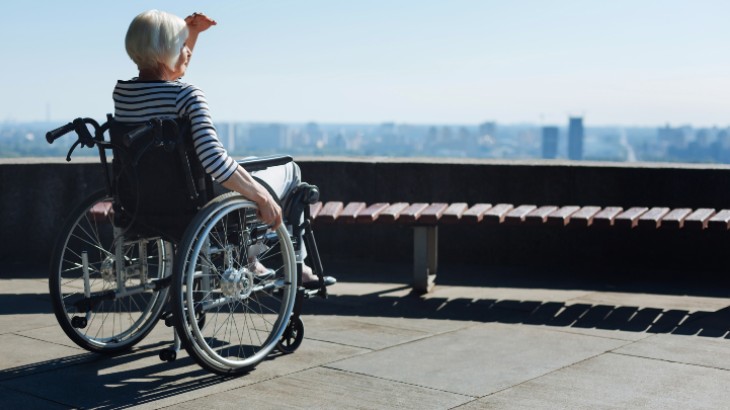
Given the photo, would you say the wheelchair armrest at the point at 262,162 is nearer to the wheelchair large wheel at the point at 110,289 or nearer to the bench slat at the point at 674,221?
the wheelchair large wheel at the point at 110,289

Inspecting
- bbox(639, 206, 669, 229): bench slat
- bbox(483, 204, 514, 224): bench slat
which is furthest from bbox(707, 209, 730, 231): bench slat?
bbox(483, 204, 514, 224): bench slat

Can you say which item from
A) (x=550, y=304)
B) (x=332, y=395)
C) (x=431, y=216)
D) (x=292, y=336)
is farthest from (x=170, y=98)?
(x=550, y=304)

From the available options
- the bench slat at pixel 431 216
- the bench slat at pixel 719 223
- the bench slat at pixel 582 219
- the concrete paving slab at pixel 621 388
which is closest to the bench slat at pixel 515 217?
the bench slat at pixel 582 219

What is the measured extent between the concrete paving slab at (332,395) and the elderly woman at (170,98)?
0.70 m

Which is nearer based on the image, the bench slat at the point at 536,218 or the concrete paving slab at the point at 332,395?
the concrete paving slab at the point at 332,395

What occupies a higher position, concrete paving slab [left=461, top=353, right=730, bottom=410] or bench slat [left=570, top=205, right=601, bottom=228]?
bench slat [left=570, top=205, right=601, bottom=228]

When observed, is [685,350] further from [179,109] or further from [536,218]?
[179,109]

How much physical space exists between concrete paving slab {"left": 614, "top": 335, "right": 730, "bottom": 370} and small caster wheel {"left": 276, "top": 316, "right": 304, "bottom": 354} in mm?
1469

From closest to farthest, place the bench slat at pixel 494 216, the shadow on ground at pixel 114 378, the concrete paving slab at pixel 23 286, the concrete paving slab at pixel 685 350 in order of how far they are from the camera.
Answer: the shadow on ground at pixel 114 378 < the concrete paving slab at pixel 685 350 < the bench slat at pixel 494 216 < the concrete paving slab at pixel 23 286

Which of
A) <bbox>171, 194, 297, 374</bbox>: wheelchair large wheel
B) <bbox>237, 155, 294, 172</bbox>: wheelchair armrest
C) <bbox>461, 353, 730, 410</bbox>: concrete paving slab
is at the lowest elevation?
<bbox>461, 353, 730, 410</bbox>: concrete paving slab

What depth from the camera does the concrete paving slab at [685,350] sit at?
189 inches

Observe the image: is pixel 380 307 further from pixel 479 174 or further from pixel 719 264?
pixel 719 264

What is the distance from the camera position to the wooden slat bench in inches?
257

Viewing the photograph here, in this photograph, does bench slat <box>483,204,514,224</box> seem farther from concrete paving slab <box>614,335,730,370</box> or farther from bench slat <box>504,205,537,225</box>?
concrete paving slab <box>614,335,730,370</box>
